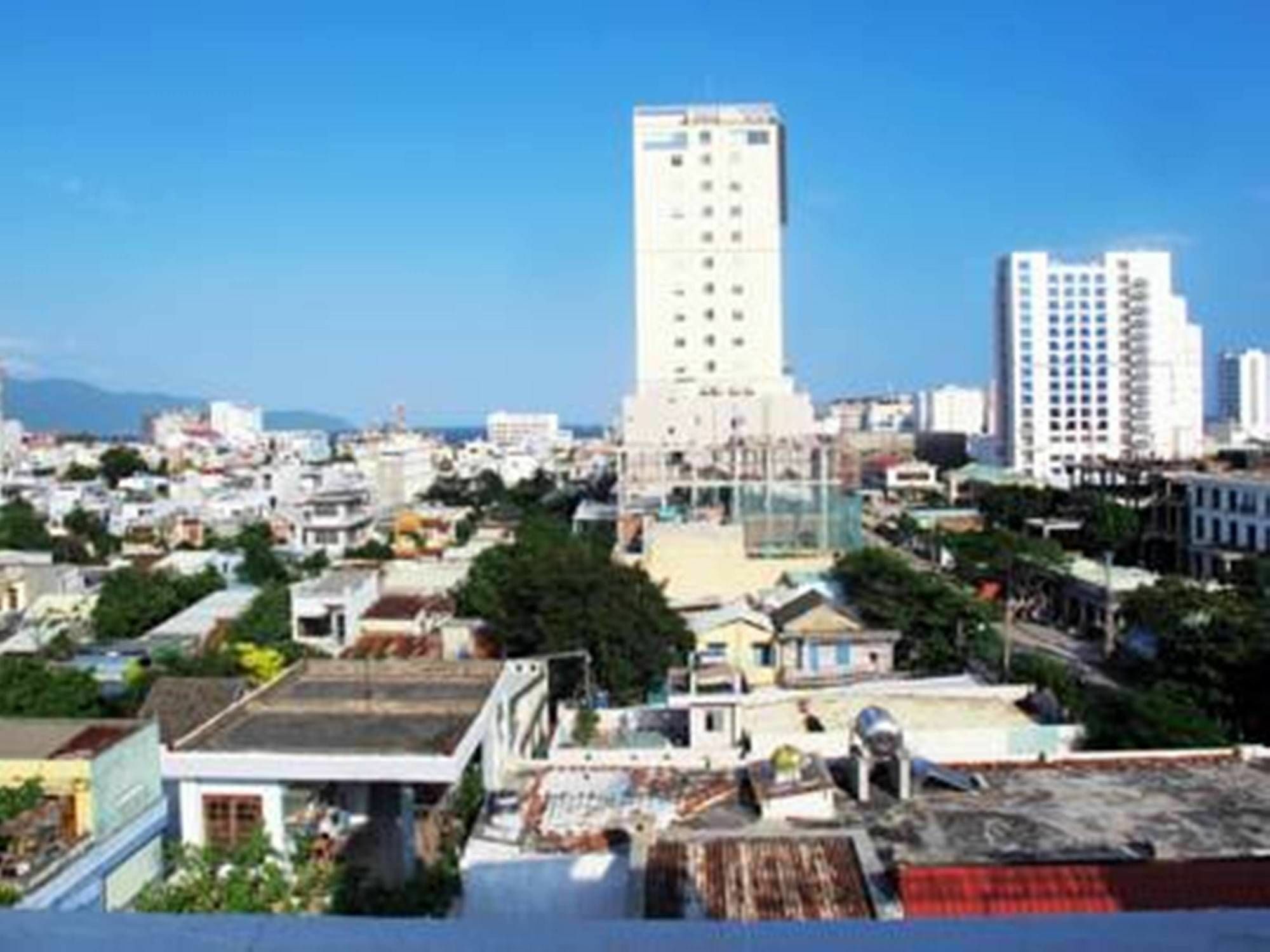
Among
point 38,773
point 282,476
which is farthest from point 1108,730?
point 282,476

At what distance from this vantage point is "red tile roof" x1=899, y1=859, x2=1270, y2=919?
6.38 meters

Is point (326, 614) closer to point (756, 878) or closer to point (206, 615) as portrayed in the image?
point (206, 615)

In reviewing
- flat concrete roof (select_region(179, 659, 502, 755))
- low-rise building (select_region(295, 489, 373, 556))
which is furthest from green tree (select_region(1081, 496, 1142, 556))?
flat concrete roof (select_region(179, 659, 502, 755))

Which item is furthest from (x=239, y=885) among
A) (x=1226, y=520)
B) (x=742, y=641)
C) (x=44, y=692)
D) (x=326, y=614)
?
(x=1226, y=520)

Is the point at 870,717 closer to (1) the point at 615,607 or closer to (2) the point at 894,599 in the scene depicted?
(1) the point at 615,607

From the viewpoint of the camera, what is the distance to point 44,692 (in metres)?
14.6

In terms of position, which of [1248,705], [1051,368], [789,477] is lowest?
[1248,705]

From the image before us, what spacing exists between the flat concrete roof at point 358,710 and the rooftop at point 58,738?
69cm

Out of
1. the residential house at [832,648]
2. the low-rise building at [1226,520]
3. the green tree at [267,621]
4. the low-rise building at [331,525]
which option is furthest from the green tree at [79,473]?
the residential house at [832,648]

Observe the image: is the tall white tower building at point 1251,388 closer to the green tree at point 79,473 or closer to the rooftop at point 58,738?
the green tree at point 79,473

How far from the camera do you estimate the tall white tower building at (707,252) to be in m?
45.2

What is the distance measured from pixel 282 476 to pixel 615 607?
118 feet

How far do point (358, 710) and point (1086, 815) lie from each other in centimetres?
631

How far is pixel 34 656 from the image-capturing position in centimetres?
1855
